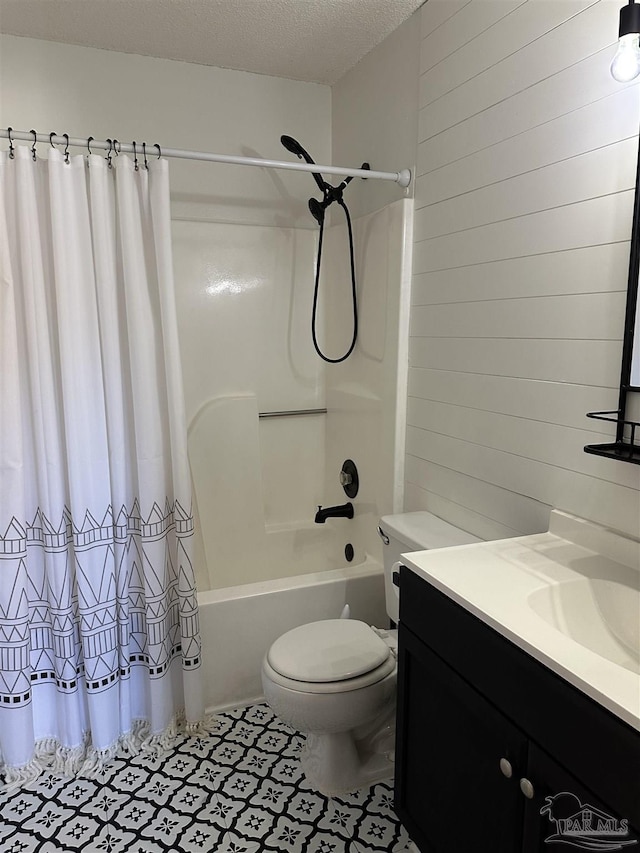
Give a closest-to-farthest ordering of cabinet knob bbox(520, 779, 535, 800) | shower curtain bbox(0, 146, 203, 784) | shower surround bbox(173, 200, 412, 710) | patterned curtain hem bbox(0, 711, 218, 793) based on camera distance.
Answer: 1. cabinet knob bbox(520, 779, 535, 800)
2. shower curtain bbox(0, 146, 203, 784)
3. patterned curtain hem bbox(0, 711, 218, 793)
4. shower surround bbox(173, 200, 412, 710)

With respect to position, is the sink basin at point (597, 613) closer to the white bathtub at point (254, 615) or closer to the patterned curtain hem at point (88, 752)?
the white bathtub at point (254, 615)

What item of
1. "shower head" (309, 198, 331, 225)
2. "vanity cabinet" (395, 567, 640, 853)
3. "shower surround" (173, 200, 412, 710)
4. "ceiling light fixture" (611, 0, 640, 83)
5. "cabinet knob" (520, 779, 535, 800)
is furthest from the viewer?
"shower head" (309, 198, 331, 225)

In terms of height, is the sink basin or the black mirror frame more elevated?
the black mirror frame

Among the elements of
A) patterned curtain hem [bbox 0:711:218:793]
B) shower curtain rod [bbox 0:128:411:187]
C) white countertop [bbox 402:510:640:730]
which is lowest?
patterned curtain hem [bbox 0:711:218:793]

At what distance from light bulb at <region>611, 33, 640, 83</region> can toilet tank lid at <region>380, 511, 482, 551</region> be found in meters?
1.20

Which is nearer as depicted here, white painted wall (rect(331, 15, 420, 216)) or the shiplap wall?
the shiplap wall

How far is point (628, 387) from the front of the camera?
1.23 m

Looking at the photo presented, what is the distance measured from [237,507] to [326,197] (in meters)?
1.42

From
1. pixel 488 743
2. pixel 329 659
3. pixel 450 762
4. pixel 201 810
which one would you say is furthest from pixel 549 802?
pixel 201 810

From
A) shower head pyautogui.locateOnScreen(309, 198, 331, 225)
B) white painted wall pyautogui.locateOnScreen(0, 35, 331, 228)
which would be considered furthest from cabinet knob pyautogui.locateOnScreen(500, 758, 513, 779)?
white painted wall pyautogui.locateOnScreen(0, 35, 331, 228)

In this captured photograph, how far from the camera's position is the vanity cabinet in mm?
848

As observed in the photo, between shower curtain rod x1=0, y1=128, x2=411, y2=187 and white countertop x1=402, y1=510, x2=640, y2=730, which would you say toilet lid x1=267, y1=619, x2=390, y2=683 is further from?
shower curtain rod x1=0, y1=128, x2=411, y2=187

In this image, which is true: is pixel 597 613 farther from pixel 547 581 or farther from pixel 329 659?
pixel 329 659

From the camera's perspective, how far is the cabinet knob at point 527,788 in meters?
0.97
